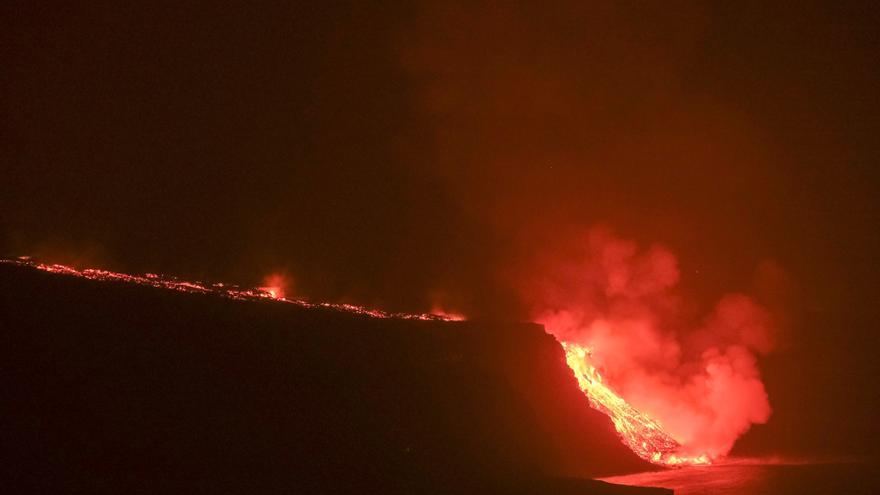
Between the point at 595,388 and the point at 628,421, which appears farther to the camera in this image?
the point at 595,388

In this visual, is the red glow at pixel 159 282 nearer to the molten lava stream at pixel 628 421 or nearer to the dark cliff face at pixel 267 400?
the dark cliff face at pixel 267 400

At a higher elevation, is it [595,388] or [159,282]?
[159,282]

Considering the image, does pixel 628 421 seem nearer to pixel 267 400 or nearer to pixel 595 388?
pixel 595 388

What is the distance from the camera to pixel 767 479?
3167cm

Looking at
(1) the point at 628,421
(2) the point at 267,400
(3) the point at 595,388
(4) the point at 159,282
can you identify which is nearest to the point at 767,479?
(1) the point at 628,421

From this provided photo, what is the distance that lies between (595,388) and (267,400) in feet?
66.0

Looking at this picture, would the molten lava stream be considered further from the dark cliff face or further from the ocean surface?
the dark cliff face

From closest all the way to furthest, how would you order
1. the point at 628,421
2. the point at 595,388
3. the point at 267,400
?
the point at 267,400 → the point at 628,421 → the point at 595,388

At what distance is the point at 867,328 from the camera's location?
8462cm

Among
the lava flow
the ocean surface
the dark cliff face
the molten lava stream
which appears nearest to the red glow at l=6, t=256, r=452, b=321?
the lava flow

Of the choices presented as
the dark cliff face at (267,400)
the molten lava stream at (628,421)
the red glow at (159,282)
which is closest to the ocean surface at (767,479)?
the molten lava stream at (628,421)

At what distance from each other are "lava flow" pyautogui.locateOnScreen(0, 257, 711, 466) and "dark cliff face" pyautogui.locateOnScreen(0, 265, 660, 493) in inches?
87.4

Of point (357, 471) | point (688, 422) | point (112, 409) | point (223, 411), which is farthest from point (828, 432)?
point (112, 409)

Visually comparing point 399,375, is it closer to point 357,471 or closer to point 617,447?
point 357,471
